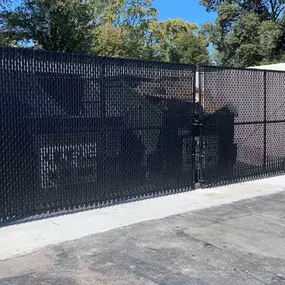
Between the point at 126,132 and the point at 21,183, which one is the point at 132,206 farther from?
the point at 21,183

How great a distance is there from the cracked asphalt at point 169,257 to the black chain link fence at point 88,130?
117cm

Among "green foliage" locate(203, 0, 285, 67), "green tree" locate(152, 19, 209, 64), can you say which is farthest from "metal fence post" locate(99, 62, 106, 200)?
"green tree" locate(152, 19, 209, 64)

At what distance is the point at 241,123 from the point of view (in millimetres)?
9492

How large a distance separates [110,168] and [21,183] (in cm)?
162

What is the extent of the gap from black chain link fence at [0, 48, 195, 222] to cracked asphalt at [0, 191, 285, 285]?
3.85 feet

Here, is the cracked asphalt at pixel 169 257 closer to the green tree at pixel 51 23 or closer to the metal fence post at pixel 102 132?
the metal fence post at pixel 102 132

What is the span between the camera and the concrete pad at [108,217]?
546cm

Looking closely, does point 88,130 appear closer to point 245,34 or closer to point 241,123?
point 241,123

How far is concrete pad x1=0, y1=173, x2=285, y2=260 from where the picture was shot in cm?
546

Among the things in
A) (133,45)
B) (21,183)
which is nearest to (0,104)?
(21,183)

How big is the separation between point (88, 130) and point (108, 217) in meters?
1.44

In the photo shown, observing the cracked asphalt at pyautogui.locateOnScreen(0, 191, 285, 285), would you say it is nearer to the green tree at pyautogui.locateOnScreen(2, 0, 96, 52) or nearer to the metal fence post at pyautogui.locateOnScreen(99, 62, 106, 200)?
the metal fence post at pyautogui.locateOnScreen(99, 62, 106, 200)

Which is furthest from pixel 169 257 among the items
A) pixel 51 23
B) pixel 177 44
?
pixel 177 44

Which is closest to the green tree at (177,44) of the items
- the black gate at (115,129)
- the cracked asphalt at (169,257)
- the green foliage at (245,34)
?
the green foliage at (245,34)
